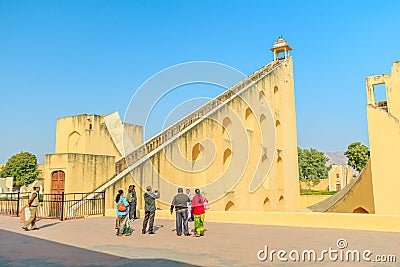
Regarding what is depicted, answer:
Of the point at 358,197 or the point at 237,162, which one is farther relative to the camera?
the point at 237,162

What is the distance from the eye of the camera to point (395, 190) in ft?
51.3

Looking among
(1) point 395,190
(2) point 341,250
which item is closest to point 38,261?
(2) point 341,250

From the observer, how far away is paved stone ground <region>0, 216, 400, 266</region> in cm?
601

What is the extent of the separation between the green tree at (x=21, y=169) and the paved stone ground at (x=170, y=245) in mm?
47816

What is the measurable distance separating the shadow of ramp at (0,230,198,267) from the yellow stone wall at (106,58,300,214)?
23.5ft

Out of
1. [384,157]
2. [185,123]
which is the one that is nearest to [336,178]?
[384,157]

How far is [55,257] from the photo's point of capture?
6.41 m

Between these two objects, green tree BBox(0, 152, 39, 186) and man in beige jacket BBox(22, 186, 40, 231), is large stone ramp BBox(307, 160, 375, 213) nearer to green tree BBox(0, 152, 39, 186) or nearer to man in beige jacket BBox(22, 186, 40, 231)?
man in beige jacket BBox(22, 186, 40, 231)

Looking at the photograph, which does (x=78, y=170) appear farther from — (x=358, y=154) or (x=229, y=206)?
(x=358, y=154)

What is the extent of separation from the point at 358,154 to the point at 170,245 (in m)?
47.0

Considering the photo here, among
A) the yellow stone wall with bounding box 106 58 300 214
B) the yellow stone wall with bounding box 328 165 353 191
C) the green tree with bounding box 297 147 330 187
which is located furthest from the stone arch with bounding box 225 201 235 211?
the green tree with bounding box 297 147 330 187

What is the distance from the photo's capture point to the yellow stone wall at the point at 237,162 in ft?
54.6

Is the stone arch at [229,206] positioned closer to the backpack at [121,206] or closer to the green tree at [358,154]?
the backpack at [121,206]

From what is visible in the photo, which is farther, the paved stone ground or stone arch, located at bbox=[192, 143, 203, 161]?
stone arch, located at bbox=[192, 143, 203, 161]
